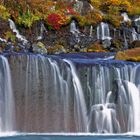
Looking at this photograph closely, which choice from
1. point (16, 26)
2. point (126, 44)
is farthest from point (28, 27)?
point (126, 44)

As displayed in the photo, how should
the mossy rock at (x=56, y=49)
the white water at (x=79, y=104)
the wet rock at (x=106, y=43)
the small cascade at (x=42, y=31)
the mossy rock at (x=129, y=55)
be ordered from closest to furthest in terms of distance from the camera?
the white water at (x=79, y=104)
the mossy rock at (x=129, y=55)
the mossy rock at (x=56, y=49)
the small cascade at (x=42, y=31)
the wet rock at (x=106, y=43)

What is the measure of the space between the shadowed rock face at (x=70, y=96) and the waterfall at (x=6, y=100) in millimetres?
170

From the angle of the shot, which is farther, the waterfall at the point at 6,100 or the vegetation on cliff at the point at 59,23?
the vegetation on cliff at the point at 59,23

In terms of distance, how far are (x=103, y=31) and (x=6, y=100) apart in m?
16.2

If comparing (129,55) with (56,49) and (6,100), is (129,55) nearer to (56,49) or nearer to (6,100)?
(56,49)

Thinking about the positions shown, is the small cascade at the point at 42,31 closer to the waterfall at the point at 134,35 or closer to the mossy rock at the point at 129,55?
the waterfall at the point at 134,35

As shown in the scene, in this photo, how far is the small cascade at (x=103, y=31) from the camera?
33509mm

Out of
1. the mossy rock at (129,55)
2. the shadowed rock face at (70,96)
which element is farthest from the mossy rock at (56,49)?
the shadowed rock face at (70,96)

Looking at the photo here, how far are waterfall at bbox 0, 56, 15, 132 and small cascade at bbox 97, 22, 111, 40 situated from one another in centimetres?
1514

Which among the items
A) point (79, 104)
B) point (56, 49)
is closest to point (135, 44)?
point (56, 49)

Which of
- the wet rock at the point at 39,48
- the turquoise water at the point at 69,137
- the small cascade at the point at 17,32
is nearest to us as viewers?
the turquoise water at the point at 69,137

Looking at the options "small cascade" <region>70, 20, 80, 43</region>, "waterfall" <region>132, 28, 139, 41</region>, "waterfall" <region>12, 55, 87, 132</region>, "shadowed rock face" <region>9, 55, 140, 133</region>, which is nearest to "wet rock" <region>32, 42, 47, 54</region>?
"small cascade" <region>70, 20, 80, 43</region>

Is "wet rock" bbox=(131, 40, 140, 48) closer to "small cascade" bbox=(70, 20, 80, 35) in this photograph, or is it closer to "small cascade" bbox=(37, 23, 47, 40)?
"small cascade" bbox=(70, 20, 80, 35)

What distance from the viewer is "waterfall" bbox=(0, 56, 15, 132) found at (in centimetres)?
1877
